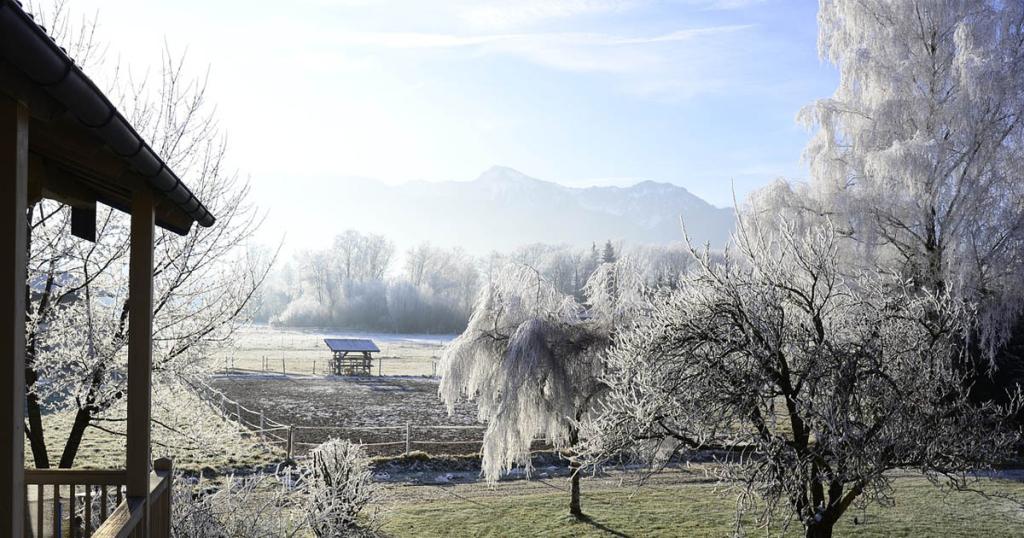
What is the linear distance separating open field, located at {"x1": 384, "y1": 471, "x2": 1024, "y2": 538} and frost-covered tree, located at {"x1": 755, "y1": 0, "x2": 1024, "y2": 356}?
4154 millimetres

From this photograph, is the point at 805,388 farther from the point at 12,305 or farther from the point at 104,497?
the point at 12,305

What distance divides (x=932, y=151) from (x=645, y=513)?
9.03 metres

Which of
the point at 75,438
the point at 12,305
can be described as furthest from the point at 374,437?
the point at 12,305

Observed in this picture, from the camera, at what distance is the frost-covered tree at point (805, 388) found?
257 inches

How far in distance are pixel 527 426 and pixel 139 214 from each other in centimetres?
865

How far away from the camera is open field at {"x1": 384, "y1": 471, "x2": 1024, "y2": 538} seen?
1027 cm

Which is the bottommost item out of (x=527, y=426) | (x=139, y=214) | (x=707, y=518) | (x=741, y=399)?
(x=707, y=518)

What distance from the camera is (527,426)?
38.2ft

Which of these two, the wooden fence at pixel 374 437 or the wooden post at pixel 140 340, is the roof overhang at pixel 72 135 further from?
the wooden fence at pixel 374 437

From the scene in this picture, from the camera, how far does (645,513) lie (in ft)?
38.1

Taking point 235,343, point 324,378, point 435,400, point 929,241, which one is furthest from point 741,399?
point 324,378

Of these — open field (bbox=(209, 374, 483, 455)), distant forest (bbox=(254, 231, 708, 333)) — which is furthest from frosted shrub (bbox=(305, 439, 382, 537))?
distant forest (bbox=(254, 231, 708, 333))

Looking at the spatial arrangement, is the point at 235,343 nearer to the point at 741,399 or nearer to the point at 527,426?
the point at 527,426

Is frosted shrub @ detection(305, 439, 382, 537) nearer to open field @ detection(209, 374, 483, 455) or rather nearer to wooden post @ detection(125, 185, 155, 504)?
open field @ detection(209, 374, 483, 455)
